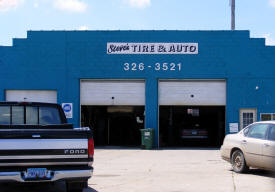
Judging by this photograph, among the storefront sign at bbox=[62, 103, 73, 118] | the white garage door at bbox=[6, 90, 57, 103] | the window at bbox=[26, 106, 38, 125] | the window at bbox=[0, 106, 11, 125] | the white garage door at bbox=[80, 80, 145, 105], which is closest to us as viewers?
the window at bbox=[0, 106, 11, 125]

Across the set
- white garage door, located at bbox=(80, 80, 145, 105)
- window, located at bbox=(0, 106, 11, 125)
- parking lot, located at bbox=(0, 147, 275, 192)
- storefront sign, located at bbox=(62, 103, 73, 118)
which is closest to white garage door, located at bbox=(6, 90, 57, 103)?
storefront sign, located at bbox=(62, 103, 73, 118)

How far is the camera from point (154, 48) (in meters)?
24.1

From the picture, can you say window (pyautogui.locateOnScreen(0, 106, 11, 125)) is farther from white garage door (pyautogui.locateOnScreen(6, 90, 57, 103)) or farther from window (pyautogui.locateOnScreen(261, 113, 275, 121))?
window (pyautogui.locateOnScreen(261, 113, 275, 121))

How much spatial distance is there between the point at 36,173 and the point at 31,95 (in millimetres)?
16889

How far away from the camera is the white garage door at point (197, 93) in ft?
78.8

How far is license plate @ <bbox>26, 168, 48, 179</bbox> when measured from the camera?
8258 mm

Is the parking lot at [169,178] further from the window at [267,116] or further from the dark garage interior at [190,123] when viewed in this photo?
the dark garage interior at [190,123]

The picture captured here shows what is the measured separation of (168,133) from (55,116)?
16.2 meters

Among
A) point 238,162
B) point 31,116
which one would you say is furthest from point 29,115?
point 238,162

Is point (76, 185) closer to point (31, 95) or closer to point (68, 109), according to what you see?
point (68, 109)

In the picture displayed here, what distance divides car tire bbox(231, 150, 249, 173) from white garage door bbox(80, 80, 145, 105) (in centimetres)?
1129

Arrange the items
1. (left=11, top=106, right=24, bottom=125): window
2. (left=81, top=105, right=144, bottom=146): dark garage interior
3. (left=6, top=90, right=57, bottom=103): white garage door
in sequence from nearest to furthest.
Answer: (left=11, top=106, right=24, bottom=125): window < (left=6, top=90, right=57, bottom=103): white garage door < (left=81, top=105, right=144, bottom=146): dark garage interior

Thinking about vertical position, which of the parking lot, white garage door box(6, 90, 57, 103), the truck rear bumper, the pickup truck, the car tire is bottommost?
the parking lot

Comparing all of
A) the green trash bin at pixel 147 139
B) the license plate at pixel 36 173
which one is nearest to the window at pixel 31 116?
the license plate at pixel 36 173
